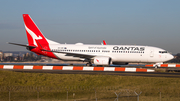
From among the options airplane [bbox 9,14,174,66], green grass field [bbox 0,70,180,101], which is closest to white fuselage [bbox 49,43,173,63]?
airplane [bbox 9,14,174,66]

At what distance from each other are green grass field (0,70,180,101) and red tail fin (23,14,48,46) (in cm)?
2115

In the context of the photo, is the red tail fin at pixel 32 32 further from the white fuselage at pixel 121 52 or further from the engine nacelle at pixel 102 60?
the engine nacelle at pixel 102 60

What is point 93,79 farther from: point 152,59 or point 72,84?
point 152,59

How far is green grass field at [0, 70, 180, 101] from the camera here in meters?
17.8

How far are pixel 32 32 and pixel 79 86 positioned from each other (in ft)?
90.2

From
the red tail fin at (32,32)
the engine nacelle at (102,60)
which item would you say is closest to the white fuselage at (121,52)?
the engine nacelle at (102,60)

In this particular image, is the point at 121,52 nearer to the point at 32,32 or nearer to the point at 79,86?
the point at 32,32

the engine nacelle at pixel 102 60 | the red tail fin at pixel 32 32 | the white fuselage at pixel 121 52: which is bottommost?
the engine nacelle at pixel 102 60

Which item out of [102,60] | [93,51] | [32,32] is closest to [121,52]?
[102,60]

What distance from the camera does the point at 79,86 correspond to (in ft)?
76.4

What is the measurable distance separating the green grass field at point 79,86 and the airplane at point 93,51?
1720cm

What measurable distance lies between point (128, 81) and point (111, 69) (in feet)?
35.8

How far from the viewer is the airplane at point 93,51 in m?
43.0

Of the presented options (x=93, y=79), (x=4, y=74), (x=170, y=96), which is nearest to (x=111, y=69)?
(x=93, y=79)
